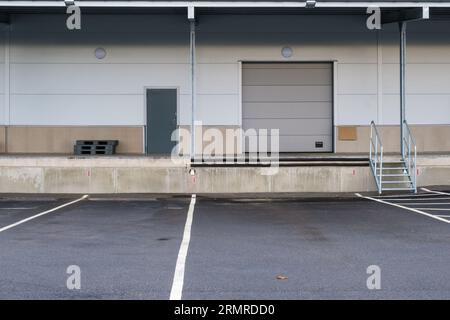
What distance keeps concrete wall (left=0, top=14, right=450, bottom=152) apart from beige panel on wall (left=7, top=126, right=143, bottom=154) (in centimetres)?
17

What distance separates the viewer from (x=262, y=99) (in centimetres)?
2439

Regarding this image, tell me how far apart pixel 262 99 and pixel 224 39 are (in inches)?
90.9

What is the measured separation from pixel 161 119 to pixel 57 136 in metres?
3.35

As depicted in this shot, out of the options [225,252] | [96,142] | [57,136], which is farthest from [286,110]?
[225,252]

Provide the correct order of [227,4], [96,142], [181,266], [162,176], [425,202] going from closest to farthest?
[181,266] < [425,202] < [227,4] < [162,176] < [96,142]

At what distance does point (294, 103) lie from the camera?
24.5m

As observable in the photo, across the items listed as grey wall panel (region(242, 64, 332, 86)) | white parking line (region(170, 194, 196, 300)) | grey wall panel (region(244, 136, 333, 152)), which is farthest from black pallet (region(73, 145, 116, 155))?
white parking line (region(170, 194, 196, 300))

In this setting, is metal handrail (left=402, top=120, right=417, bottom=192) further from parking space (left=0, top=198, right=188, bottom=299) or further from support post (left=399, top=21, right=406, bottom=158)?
parking space (left=0, top=198, right=188, bottom=299)

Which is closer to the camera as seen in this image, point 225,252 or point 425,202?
point 225,252

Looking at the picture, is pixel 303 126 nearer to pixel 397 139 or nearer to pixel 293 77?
pixel 293 77
